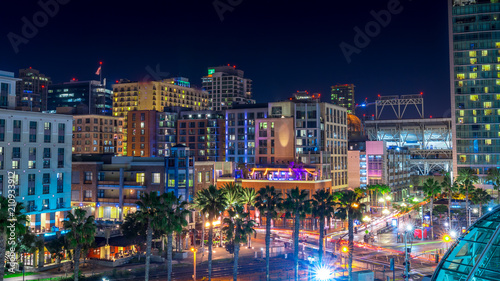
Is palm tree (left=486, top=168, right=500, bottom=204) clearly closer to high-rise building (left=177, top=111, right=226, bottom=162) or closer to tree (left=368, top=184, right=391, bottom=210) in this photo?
tree (left=368, top=184, right=391, bottom=210)

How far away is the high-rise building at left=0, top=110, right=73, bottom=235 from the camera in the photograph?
8444cm

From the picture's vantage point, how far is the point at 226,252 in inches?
3583

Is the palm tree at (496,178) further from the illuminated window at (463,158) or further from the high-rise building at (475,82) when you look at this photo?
the high-rise building at (475,82)

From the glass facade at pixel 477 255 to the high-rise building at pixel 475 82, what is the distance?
143175mm

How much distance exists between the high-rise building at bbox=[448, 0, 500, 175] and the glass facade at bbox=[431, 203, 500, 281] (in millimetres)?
143175

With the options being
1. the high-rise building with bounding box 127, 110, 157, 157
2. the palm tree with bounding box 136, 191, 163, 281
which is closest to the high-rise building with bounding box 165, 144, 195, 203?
the palm tree with bounding box 136, 191, 163, 281

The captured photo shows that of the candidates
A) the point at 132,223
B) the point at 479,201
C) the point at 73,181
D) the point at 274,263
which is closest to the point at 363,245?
the point at 274,263

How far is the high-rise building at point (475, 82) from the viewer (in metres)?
171

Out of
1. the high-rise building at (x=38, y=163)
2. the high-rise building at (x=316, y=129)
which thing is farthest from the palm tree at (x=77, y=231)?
the high-rise building at (x=316, y=129)

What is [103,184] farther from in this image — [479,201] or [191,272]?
[479,201]

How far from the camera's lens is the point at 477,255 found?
4038cm

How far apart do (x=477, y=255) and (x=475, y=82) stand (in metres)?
151

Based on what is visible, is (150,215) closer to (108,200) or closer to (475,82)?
(108,200)

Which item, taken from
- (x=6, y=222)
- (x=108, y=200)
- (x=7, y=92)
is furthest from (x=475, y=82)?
(x=6, y=222)
